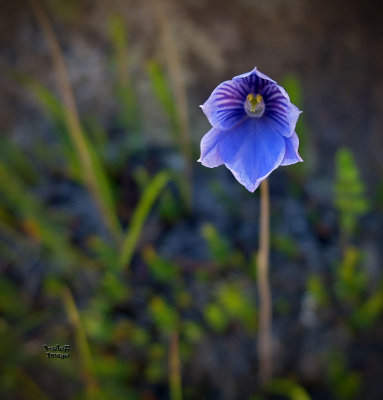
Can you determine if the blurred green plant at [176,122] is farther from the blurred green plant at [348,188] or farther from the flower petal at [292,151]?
the flower petal at [292,151]

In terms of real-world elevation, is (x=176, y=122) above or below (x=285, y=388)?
above

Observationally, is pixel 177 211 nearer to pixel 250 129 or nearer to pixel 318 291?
pixel 318 291

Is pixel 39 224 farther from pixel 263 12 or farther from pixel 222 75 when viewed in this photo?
pixel 263 12

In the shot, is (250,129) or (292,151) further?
(250,129)

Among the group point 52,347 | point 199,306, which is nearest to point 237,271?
point 199,306

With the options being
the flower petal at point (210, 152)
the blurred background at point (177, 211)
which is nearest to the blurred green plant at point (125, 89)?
the blurred background at point (177, 211)

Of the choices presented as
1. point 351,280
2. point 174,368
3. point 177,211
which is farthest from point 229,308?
point 177,211

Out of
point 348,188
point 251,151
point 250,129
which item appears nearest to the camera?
point 251,151
